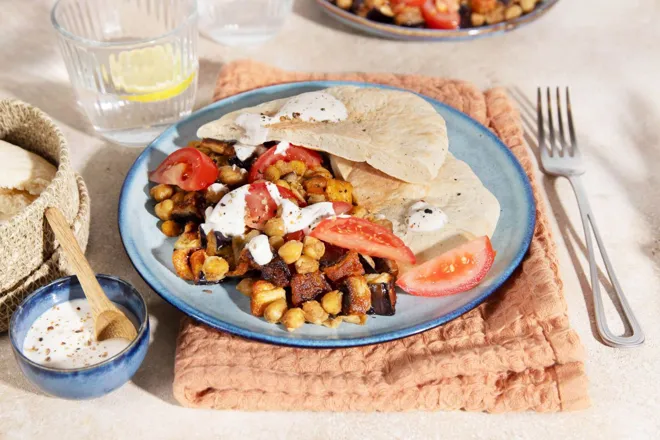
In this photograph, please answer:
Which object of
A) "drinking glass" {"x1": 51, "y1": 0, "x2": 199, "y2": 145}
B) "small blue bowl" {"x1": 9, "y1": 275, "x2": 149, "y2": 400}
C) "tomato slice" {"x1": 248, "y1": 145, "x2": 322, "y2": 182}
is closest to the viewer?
"small blue bowl" {"x1": 9, "y1": 275, "x2": 149, "y2": 400}

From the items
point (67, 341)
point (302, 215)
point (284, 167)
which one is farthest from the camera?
point (284, 167)

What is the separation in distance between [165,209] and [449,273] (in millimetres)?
969

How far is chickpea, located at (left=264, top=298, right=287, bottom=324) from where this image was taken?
1996 millimetres

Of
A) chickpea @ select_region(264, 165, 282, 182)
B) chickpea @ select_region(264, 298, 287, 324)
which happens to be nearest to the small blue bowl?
chickpea @ select_region(264, 298, 287, 324)

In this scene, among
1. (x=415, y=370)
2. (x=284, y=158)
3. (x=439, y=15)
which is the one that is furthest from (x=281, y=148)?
(x=439, y=15)

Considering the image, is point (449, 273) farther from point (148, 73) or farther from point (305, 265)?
point (148, 73)

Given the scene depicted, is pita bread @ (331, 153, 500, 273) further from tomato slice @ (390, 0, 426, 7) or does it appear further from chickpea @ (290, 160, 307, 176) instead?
tomato slice @ (390, 0, 426, 7)

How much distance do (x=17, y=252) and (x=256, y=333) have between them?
2.35 feet

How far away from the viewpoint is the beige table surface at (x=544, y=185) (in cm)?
195

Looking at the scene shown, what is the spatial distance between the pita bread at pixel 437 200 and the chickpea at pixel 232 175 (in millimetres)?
368

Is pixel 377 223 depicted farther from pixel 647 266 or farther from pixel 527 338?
pixel 647 266

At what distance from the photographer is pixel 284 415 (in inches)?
77.8

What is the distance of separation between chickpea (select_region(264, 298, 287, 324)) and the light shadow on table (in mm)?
1008

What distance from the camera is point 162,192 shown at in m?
2.41
